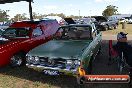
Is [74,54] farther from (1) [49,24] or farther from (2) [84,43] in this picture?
(1) [49,24]

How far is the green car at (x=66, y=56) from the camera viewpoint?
272 inches

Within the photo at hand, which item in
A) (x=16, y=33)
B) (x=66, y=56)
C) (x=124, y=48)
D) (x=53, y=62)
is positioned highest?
(x=16, y=33)

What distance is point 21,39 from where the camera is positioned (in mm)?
9852

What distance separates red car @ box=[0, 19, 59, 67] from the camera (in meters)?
8.91

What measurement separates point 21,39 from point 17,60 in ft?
2.93

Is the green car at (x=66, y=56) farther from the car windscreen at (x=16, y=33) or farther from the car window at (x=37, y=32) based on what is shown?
the car windscreen at (x=16, y=33)

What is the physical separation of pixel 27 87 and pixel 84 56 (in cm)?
190

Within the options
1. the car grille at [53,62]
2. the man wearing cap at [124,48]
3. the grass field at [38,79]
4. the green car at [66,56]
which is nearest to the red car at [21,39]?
the grass field at [38,79]

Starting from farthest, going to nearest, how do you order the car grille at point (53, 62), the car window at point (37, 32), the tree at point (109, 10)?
the tree at point (109, 10), the car window at point (37, 32), the car grille at point (53, 62)

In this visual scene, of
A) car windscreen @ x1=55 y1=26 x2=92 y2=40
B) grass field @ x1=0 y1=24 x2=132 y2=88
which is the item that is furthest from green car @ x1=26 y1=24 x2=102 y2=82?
grass field @ x1=0 y1=24 x2=132 y2=88

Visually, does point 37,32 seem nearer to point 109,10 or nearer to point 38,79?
point 38,79

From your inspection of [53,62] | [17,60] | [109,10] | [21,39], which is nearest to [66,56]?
[53,62]

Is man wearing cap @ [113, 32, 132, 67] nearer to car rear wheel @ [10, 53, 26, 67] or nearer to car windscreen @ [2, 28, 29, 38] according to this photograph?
car rear wheel @ [10, 53, 26, 67]

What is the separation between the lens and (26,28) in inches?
413
